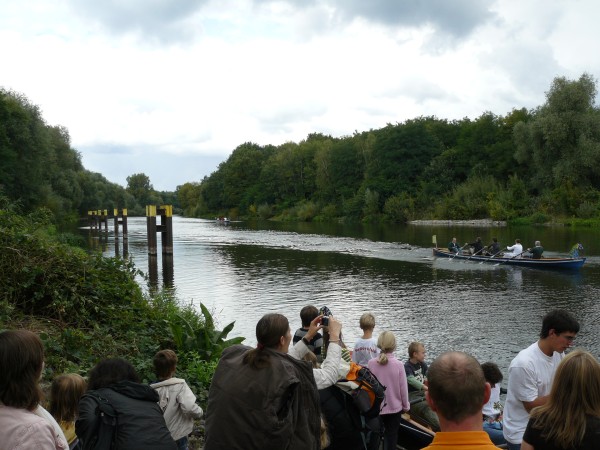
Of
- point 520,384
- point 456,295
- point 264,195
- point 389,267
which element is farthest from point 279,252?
point 264,195

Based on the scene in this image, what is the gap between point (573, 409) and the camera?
2889mm

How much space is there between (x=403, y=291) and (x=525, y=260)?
938 cm

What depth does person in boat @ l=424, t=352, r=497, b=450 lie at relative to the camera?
8.14ft

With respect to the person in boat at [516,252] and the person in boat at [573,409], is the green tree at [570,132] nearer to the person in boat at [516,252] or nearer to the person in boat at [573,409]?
the person in boat at [516,252]

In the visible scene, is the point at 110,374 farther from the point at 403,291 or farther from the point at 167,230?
the point at 167,230

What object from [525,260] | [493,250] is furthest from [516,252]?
[493,250]

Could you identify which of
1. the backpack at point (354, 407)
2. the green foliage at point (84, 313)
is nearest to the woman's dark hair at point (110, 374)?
the backpack at point (354, 407)

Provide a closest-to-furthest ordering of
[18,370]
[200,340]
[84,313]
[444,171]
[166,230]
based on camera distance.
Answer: [18,370]
[84,313]
[200,340]
[166,230]
[444,171]

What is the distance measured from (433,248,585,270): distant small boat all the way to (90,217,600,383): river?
44 cm

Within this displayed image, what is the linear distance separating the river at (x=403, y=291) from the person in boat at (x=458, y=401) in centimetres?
1155

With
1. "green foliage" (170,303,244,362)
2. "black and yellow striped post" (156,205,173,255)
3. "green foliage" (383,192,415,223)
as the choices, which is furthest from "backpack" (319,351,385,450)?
"green foliage" (383,192,415,223)

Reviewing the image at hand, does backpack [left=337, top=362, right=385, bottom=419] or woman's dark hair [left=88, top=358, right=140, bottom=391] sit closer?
woman's dark hair [left=88, top=358, right=140, bottom=391]

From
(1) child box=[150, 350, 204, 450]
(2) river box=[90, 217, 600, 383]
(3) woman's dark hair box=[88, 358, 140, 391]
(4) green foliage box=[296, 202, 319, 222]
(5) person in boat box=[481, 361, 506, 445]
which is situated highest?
(4) green foliage box=[296, 202, 319, 222]

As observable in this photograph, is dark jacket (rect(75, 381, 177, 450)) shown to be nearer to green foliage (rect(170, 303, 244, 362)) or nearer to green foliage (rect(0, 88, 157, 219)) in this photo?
green foliage (rect(170, 303, 244, 362))
